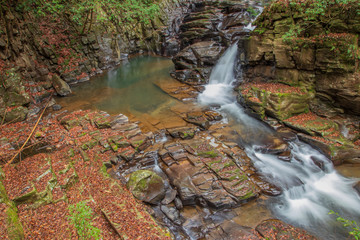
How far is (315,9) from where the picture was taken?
→ 10891 mm

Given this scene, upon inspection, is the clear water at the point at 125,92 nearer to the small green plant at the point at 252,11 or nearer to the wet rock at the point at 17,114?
the wet rock at the point at 17,114

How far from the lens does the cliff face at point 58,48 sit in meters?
13.0

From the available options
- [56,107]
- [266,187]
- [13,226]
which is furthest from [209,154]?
[56,107]

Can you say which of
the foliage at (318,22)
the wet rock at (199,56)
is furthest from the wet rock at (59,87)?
the foliage at (318,22)

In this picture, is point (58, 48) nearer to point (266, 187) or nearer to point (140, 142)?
point (140, 142)

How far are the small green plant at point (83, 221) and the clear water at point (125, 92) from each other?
7.95 m

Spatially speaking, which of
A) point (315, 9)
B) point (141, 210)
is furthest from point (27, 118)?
point (315, 9)

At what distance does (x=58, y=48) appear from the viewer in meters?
18.5

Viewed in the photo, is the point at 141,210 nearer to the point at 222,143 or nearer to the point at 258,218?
the point at 258,218

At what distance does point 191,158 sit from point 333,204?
18.6 ft

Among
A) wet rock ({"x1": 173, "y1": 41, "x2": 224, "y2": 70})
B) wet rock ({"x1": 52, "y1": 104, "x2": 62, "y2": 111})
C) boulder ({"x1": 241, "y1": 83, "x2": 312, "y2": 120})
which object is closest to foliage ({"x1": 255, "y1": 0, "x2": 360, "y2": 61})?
boulder ({"x1": 241, "y1": 83, "x2": 312, "y2": 120})

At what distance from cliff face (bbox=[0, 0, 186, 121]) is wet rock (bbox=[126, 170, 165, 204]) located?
860 cm

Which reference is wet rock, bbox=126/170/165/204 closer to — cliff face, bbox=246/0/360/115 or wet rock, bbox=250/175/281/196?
wet rock, bbox=250/175/281/196

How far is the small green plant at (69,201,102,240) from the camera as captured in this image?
5.08 meters
